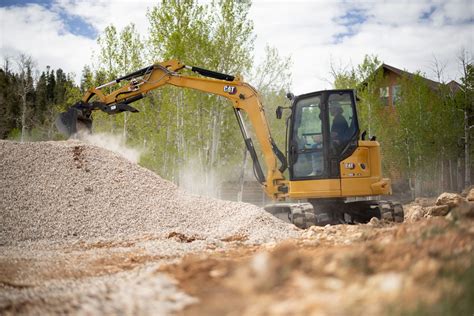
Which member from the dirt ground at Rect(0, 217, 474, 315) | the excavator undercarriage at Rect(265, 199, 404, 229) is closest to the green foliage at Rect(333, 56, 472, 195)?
the excavator undercarriage at Rect(265, 199, 404, 229)

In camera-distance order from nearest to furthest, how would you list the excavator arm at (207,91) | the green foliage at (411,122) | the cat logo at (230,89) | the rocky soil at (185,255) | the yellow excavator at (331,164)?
the rocky soil at (185,255) → the yellow excavator at (331,164) → the excavator arm at (207,91) → the cat logo at (230,89) → the green foliage at (411,122)

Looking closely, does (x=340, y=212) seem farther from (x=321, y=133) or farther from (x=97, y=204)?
(x=97, y=204)


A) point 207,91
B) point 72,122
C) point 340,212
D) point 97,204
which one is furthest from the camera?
point 72,122

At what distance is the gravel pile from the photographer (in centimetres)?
928

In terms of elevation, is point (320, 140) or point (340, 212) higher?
point (320, 140)

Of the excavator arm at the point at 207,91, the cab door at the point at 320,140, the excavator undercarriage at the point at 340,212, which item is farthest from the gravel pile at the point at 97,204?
the cab door at the point at 320,140

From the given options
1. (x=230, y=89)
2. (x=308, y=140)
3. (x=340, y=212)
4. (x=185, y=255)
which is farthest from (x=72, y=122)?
(x=185, y=255)

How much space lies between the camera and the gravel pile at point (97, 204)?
9.28 m

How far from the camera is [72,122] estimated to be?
41.5ft

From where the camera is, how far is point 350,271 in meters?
2.67

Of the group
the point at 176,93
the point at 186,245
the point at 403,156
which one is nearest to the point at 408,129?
the point at 403,156

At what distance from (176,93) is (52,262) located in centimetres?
1722

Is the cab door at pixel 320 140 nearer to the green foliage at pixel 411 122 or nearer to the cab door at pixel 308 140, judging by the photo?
the cab door at pixel 308 140

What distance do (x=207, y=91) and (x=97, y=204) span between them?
3826 millimetres
